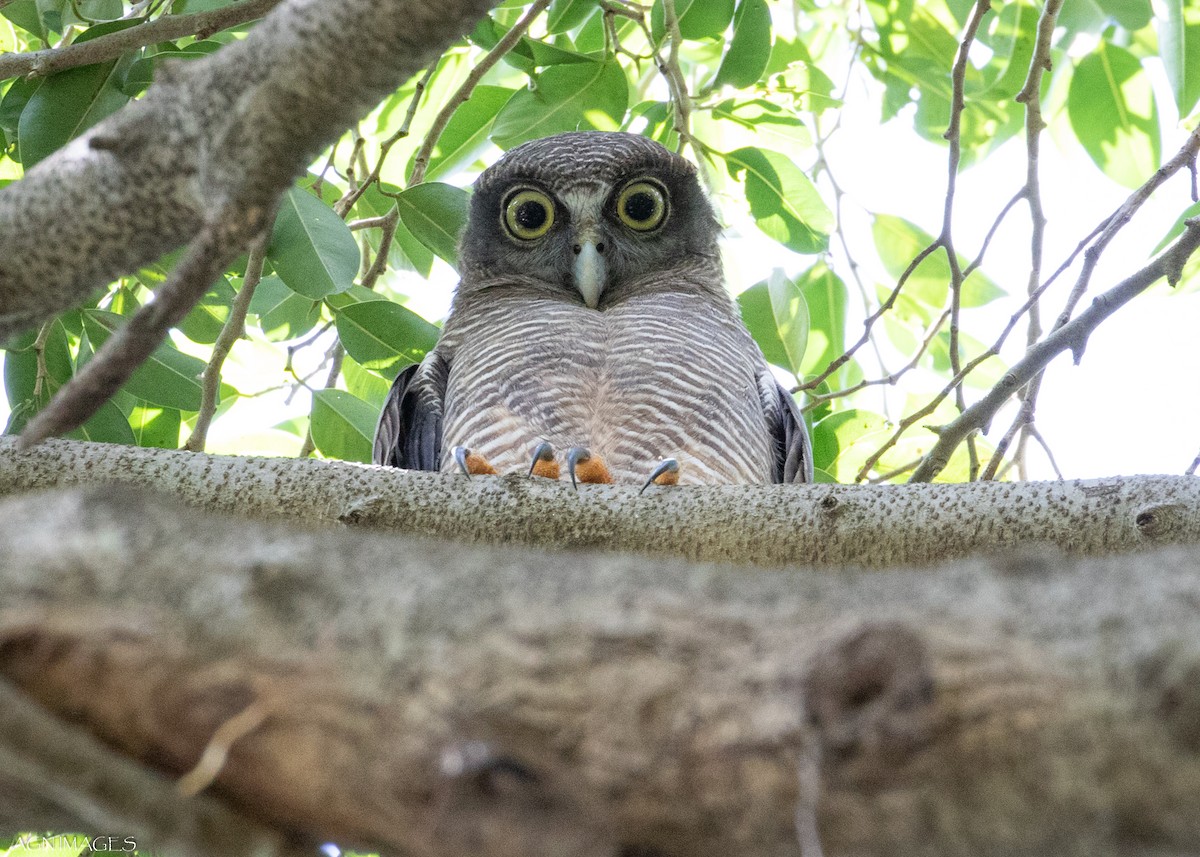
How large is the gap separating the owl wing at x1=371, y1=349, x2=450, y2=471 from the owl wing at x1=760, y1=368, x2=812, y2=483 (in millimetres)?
1106

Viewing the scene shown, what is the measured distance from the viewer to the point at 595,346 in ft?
13.4

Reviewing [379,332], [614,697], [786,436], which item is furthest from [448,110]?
[614,697]

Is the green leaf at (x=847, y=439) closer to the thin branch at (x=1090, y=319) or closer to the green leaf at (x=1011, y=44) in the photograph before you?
the thin branch at (x=1090, y=319)

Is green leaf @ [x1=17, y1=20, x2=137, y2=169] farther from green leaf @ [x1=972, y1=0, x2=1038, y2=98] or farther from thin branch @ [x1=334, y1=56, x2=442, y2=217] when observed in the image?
green leaf @ [x1=972, y1=0, x2=1038, y2=98]

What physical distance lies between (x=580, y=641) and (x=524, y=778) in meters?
0.12

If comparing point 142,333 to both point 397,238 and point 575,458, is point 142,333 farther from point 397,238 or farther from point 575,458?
point 397,238

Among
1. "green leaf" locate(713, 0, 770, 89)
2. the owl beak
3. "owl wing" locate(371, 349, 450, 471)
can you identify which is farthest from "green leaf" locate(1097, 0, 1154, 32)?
"owl wing" locate(371, 349, 450, 471)

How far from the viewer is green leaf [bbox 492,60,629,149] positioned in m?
3.86

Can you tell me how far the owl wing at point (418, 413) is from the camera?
410 cm

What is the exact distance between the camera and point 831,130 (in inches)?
185

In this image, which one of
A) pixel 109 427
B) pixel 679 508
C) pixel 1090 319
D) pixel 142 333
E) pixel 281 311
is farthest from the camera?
pixel 281 311

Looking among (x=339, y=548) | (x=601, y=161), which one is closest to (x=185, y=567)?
(x=339, y=548)

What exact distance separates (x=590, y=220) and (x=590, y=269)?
0.24 m

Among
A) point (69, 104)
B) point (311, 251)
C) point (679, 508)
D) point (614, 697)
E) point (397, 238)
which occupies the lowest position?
point (614, 697)
